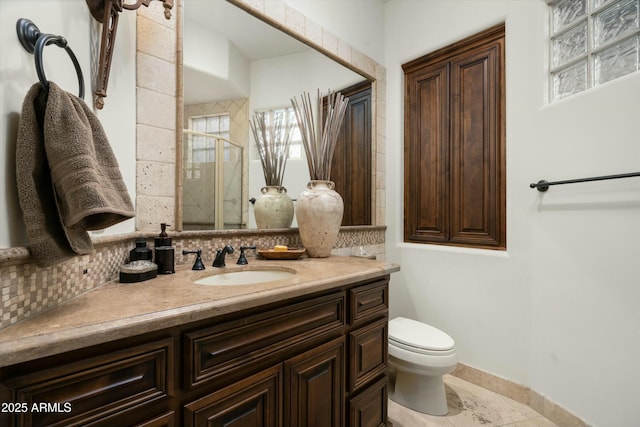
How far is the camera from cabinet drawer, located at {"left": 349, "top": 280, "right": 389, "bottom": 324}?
3.78ft

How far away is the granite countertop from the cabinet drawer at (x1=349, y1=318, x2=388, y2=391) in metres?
0.24

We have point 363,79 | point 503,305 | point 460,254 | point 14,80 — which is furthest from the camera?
point 363,79

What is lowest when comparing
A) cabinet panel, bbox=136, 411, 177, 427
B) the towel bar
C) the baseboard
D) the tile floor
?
the tile floor

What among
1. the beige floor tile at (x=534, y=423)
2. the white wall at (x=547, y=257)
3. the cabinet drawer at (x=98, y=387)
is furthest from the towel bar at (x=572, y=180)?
the cabinet drawer at (x=98, y=387)

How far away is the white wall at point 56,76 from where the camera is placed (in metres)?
0.60

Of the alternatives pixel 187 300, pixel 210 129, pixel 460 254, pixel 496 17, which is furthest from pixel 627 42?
pixel 187 300

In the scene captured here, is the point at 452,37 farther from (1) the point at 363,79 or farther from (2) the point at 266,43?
(2) the point at 266,43

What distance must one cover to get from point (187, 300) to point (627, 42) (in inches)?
79.7

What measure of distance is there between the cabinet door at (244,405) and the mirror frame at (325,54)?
2.39 feet

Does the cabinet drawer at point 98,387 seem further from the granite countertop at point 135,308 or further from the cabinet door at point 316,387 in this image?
the cabinet door at point 316,387

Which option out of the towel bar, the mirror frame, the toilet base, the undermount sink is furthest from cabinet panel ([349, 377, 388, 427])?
the towel bar

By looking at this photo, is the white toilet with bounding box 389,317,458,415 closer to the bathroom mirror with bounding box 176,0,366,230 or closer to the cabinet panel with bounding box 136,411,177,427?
the bathroom mirror with bounding box 176,0,366,230

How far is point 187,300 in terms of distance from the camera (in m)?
0.75

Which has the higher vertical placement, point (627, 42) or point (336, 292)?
point (627, 42)
